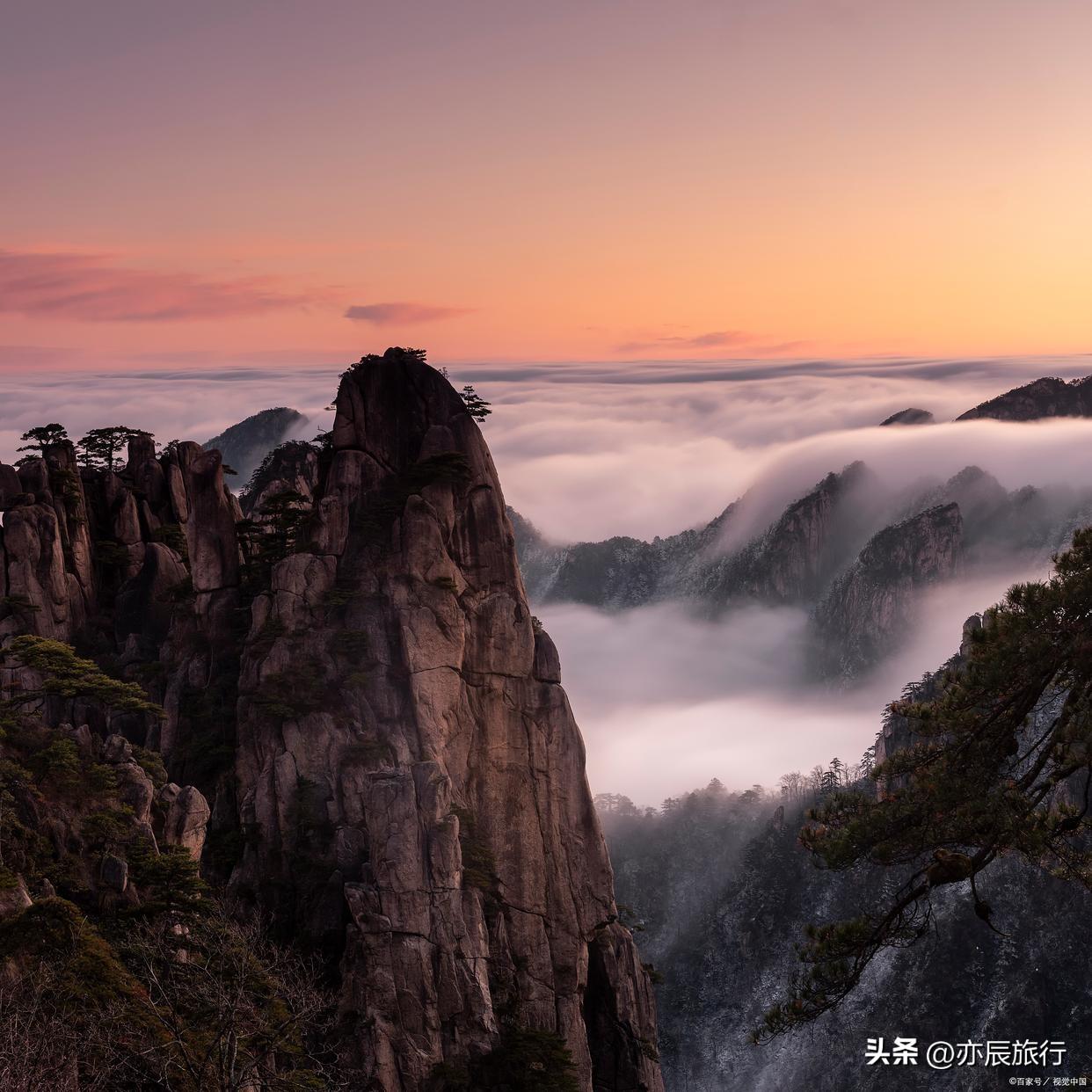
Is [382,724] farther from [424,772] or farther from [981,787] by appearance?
[981,787]

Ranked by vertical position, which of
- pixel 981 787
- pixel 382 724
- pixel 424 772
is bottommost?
pixel 424 772

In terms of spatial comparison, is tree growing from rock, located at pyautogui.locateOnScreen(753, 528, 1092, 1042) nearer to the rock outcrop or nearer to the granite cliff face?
the rock outcrop

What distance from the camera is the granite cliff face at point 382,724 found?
52688 millimetres

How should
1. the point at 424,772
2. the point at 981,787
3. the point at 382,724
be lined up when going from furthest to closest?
the point at 382,724 < the point at 424,772 < the point at 981,787

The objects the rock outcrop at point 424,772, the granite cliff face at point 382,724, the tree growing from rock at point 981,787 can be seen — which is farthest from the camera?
the granite cliff face at point 382,724

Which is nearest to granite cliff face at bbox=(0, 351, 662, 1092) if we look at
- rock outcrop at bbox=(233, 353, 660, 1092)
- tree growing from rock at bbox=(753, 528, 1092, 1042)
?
rock outcrop at bbox=(233, 353, 660, 1092)

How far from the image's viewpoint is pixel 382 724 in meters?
61.9

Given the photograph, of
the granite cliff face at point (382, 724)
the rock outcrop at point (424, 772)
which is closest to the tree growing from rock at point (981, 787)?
the rock outcrop at point (424, 772)

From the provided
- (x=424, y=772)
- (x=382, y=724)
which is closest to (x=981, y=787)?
(x=424, y=772)

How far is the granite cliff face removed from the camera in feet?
173

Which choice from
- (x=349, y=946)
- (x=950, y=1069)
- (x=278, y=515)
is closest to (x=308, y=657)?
(x=278, y=515)

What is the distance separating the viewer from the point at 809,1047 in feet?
529

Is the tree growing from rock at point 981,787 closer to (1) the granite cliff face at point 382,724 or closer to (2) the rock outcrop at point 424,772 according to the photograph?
(2) the rock outcrop at point 424,772

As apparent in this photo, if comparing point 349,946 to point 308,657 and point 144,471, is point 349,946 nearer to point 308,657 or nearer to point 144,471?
point 308,657
